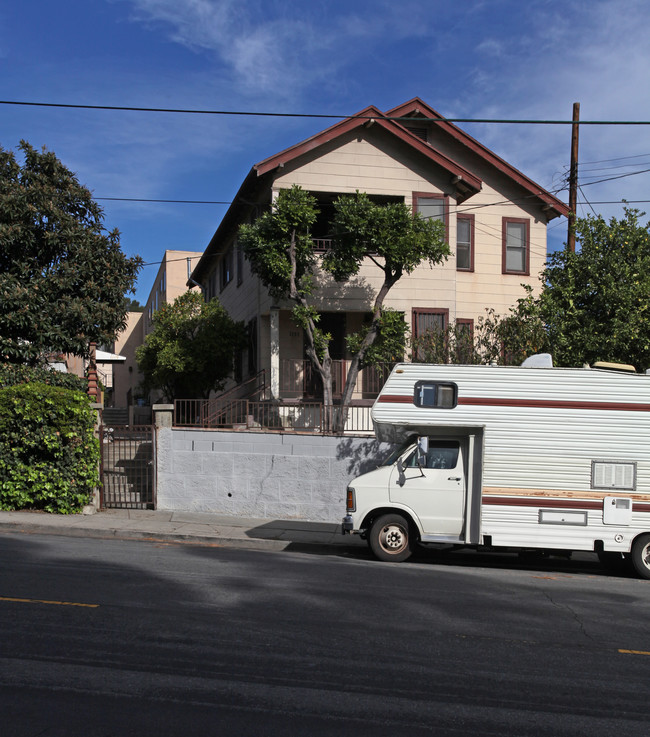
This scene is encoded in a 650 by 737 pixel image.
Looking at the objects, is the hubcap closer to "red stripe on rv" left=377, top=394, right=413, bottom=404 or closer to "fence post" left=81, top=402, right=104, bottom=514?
"red stripe on rv" left=377, top=394, right=413, bottom=404

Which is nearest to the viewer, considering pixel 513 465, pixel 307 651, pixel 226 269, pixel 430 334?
pixel 307 651

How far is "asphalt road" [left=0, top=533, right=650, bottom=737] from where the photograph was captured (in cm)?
502

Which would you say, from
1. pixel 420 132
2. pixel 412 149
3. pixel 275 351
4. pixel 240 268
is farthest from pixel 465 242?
pixel 240 268

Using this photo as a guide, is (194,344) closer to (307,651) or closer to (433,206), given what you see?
(433,206)

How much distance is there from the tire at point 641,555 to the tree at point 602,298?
223 inches

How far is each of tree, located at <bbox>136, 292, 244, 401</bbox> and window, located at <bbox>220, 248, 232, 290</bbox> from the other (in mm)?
2683

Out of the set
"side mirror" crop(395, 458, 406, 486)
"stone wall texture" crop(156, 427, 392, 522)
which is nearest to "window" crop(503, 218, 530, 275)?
"stone wall texture" crop(156, 427, 392, 522)

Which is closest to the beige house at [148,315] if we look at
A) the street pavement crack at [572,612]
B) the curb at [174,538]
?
the curb at [174,538]

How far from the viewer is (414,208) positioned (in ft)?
66.2

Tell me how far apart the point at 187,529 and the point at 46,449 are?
3423 millimetres

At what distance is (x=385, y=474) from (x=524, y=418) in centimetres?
231

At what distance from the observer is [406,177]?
20.1 meters

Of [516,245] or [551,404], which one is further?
[516,245]

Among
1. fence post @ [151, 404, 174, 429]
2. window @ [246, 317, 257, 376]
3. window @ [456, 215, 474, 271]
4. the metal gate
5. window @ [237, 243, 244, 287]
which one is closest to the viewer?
the metal gate
